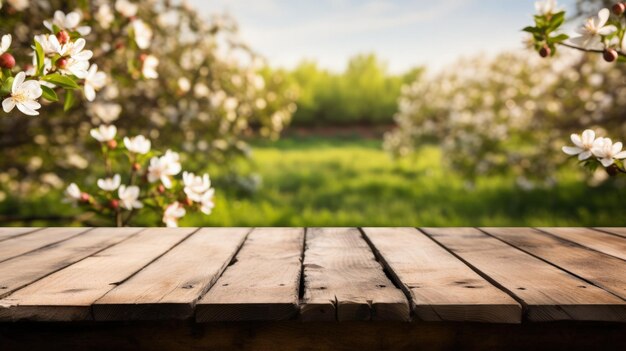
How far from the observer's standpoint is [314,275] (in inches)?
55.5

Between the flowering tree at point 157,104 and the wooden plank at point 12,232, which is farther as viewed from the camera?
the flowering tree at point 157,104

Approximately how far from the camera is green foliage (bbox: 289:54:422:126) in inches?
841

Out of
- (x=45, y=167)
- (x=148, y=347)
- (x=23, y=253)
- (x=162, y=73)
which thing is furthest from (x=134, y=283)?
(x=45, y=167)

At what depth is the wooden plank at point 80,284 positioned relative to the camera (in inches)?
46.3

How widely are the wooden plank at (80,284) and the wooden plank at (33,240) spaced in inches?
10.1

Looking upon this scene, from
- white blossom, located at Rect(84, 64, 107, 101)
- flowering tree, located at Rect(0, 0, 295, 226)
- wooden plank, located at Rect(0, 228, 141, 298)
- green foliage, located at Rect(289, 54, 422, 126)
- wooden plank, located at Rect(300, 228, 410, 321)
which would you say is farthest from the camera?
green foliage, located at Rect(289, 54, 422, 126)

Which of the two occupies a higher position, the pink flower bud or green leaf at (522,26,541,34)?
green leaf at (522,26,541,34)

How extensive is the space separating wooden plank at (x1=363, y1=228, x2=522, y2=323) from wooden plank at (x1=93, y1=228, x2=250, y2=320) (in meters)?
0.46

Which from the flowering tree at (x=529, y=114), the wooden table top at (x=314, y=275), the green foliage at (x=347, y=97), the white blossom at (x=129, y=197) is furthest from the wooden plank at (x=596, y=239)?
the green foliage at (x=347, y=97)

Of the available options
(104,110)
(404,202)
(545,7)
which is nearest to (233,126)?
(104,110)

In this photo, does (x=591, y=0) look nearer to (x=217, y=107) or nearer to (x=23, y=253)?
(x=217, y=107)

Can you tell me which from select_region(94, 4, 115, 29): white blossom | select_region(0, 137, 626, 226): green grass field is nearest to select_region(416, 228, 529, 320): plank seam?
select_region(94, 4, 115, 29): white blossom

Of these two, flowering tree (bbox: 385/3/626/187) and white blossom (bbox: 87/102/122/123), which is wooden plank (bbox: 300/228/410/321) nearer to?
white blossom (bbox: 87/102/122/123)

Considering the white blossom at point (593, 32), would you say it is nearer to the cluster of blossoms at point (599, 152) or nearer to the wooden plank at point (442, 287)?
the cluster of blossoms at point (599, 152)
